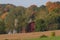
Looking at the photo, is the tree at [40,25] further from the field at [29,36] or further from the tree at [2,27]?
the tree at [2,27]

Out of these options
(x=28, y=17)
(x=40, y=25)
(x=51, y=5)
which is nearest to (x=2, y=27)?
(x=28, y=17)

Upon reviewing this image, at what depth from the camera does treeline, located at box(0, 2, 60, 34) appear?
4.03 m

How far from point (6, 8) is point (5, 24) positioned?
36 centimetres

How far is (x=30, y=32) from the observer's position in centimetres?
402

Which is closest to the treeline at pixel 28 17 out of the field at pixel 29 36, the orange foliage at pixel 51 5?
the orange foliage at pixel 51 5

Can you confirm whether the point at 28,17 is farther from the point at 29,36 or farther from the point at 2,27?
the point at 2,27

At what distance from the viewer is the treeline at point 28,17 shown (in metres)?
4.03

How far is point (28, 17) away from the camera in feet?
13.4

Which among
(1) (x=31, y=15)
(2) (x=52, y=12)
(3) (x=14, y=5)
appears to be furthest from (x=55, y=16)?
(3) (x=14, y=5)

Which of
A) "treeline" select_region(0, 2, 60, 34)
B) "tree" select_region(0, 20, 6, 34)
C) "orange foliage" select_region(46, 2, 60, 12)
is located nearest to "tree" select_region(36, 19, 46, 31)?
"treeline" select_region(0, 2, 60, 34)

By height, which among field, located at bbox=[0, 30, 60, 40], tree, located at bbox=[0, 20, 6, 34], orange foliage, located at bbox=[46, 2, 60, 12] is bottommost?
field, located at bbox=[0, 30, 60, 40]

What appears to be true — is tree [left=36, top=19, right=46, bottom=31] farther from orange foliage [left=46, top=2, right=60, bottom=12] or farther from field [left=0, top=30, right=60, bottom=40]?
orange foliage [left=46, top=2, right=60, bottom=12]

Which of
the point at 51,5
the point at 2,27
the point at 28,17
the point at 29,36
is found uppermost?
the point at 51,5

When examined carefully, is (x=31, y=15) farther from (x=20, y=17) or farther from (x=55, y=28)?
(x=55, y=28)
